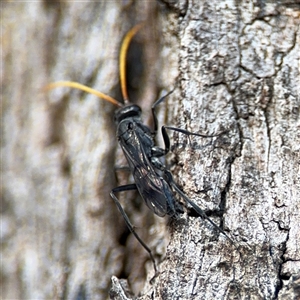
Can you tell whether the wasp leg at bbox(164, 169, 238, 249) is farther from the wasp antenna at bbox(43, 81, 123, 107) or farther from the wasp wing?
the wasp antenna at bbox(43, 81, 123, 107)

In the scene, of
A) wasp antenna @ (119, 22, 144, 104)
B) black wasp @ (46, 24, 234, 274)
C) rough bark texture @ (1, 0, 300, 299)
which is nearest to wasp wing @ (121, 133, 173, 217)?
black wasp @ (46, 24, 234, 274)

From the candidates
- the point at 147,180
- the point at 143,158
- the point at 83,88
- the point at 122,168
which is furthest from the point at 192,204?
the point at 83,88

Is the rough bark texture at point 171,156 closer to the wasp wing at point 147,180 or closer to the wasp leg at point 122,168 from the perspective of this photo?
the wasp leg at point 122,168

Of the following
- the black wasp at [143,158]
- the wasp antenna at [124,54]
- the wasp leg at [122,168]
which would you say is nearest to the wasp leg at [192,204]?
the black wasp at [143,158]

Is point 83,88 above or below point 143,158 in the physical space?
above

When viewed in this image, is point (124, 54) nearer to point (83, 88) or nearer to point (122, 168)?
point (83, 88)

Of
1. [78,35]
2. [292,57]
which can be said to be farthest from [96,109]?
[292,57]
